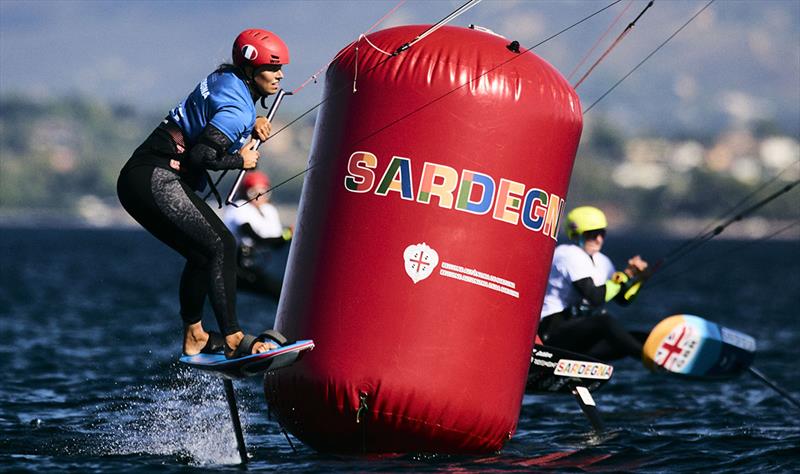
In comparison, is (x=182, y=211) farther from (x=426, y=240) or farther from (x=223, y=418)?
(x=223, y=418)

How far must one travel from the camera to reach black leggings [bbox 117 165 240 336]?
9.07 metres

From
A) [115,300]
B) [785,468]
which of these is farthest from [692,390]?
[115,300]

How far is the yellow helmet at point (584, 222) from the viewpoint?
12516 mm

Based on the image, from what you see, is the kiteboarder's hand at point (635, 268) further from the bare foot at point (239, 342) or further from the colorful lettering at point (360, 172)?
the bare foot at point (239, 342)

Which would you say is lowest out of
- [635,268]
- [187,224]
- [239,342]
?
[239,342]

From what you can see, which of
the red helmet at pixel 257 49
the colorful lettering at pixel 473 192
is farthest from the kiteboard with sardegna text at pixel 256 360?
the red helmet at pixel 257 49

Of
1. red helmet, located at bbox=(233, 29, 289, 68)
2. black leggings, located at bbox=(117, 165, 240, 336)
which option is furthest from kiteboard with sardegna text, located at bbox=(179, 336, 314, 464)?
red helmet, located at bbox=(233, 29, 289, 68)

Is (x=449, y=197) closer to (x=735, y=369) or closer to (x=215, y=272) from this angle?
(x=215, y=272)

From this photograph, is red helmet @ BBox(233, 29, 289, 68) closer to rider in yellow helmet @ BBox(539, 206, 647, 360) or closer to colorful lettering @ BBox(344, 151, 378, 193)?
colorful lettering @ BBox(344, 151, 378, 193)

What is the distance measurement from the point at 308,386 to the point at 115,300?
23443 mm

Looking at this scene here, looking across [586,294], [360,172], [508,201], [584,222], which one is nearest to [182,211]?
[360,172]

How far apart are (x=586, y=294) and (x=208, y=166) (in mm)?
→ 4288

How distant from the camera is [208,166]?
8.97 meters

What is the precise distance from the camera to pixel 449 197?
9.19 meters
